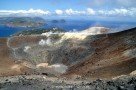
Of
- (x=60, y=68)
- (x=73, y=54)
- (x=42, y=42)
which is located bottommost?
(x=60, y=68)

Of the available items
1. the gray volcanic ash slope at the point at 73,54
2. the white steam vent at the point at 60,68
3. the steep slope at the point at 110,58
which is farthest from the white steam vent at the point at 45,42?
the white steam vent at the point at 60,68

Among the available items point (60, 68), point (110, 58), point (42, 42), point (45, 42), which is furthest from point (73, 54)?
point (110, 58)

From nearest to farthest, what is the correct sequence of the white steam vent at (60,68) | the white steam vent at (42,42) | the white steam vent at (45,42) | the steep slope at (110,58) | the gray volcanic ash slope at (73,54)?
1. the steep slope at (110,58)
2. the gray volcanic ash slope at (73,54)
3. the white steam vent at (60,68)
4. the white steam vent at (45,42)
5. the white steam vent at (42,42)

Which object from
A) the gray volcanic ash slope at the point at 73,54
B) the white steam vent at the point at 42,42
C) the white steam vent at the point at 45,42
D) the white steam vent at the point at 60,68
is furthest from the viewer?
the white steam vent at the point at 42,42

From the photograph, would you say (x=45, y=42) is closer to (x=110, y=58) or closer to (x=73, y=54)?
(x=73, y=54)

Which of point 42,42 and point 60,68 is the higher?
point 42,42

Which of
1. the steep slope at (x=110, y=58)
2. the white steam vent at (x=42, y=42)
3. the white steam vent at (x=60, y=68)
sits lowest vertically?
the white steam vent at (x=60, y=68)

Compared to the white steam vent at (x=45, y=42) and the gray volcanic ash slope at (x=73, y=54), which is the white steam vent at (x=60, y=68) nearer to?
the gray volcanic ash slope at (x=73, y=54)

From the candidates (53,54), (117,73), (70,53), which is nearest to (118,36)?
(70,53)

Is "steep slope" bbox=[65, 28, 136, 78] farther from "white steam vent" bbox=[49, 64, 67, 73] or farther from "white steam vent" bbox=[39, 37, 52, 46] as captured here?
"white steam vent" bbox=[39, 37, 52, 46]

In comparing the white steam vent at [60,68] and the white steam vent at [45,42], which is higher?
the white steam vent at [45,42]
